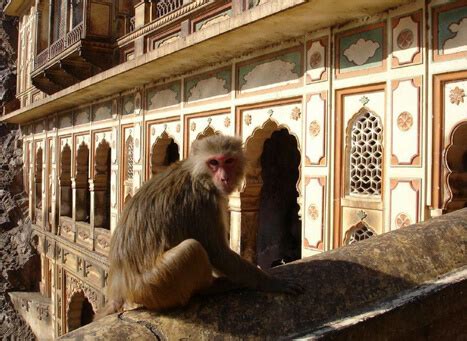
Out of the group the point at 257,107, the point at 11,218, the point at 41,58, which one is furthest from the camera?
the point at 11,218

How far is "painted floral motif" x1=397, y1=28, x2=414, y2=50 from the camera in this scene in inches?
182

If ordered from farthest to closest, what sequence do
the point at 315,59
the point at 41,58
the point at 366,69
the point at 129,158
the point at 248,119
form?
1. the point at 41,58
2. the point at 129,158
3. the point at 248,119
4. the point at 315,59
5. the point at 366,69

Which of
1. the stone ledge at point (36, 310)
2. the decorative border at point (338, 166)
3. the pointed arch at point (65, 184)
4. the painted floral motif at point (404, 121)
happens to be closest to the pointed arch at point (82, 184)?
the pointed arch at point (65, 184)

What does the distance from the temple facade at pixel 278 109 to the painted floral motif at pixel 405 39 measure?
0.01 m

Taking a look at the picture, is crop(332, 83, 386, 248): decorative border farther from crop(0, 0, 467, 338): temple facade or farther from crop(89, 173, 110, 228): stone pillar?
crop(89, 173, 110, 228): stone pillar

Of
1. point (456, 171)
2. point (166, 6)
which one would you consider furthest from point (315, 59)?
point (166, 6)

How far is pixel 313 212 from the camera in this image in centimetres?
566

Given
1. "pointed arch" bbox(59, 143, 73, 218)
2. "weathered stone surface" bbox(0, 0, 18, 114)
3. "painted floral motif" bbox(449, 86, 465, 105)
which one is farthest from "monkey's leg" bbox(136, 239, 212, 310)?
"weathered stone surface" bbox(0, 0, 18, 114)

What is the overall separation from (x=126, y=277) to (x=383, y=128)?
134 inches

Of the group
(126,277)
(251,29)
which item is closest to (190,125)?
(251,29)

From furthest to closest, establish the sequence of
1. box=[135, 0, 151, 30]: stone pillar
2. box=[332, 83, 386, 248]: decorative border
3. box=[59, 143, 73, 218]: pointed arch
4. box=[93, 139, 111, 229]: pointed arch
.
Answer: box=[59, 143, 73, 218]: pointed arch < box=[93, 139, 111, 229]: pointed arch < box=[135, 0, 151, 30]: stone pillar < box=[332, 83, 386, 248]: decorative border

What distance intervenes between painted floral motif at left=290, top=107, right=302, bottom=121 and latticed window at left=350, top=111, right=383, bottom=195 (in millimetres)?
791

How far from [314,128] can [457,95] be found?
5.50 ft

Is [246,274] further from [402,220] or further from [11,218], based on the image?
[11,218]
